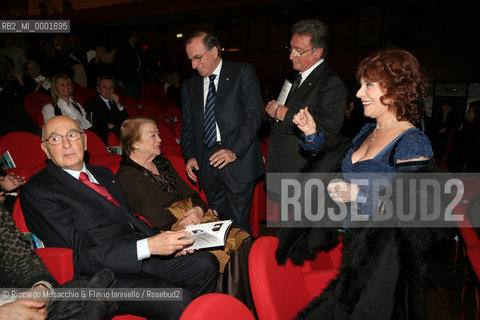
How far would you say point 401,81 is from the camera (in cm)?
148

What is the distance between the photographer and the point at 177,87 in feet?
26.7

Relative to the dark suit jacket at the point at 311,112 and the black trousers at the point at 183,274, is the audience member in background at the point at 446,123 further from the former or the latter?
the black trousers at the point at 183,274

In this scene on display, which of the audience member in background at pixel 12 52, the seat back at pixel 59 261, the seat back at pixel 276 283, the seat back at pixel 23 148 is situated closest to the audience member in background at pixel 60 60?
the audience member in background at pixel 12 52

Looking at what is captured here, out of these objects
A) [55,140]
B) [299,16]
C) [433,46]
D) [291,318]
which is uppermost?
[299,16]

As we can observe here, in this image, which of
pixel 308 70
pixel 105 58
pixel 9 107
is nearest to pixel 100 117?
pixel 9 107

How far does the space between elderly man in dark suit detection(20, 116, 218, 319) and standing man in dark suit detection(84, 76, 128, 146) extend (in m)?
2.39

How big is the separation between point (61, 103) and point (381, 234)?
365 centimetres

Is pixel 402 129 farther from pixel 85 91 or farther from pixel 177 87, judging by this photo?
pixel 177 87

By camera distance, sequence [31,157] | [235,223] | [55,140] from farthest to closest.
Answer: [31,157] → [235,223] → [55,140]

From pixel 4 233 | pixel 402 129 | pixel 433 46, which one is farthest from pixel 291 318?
pixel 433 46

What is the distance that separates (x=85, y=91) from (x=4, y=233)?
5.46 metres

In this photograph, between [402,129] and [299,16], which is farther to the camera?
[299,16]

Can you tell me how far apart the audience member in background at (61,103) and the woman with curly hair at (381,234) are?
3.13m

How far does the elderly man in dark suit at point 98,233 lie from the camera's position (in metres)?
1.63
